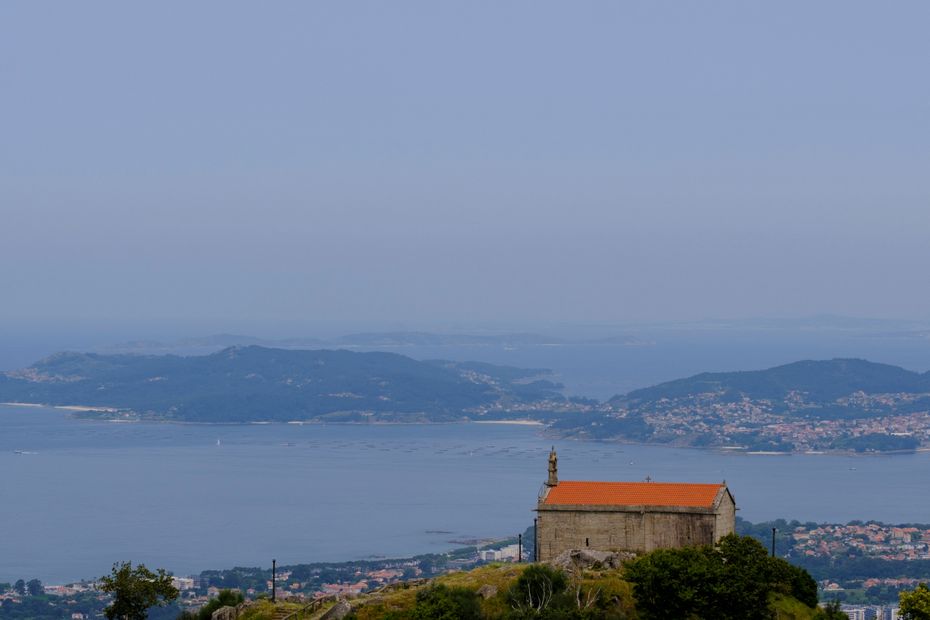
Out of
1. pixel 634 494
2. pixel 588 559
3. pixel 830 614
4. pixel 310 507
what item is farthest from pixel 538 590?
pixel 310 507

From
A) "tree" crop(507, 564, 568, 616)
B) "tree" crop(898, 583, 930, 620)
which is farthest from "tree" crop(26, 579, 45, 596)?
"tree" crop(898, 583, 930, 620)

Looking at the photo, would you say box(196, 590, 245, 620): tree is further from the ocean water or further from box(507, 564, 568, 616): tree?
the ocean water

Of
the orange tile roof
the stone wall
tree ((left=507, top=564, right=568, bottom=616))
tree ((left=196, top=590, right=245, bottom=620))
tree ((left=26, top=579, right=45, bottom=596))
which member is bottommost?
tree ((left=26, top=579, right=45, bottom=596))

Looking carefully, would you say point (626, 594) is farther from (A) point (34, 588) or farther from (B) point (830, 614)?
(A) point (34, 588)

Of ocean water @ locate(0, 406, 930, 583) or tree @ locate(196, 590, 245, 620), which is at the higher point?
tree @ locate(196, 590, 245, 620)

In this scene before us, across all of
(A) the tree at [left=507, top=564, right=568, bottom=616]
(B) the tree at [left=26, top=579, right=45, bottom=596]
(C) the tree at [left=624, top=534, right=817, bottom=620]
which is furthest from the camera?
(B) the tree at [left=26, top=579, right=45, bottom=596]

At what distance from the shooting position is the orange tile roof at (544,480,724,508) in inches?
2192

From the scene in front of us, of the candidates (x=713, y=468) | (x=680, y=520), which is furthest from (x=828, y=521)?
(x=680, y=520)

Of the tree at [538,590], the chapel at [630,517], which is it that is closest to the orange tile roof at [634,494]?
the chapel at [630,517]

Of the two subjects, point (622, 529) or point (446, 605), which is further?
point (622, 529)

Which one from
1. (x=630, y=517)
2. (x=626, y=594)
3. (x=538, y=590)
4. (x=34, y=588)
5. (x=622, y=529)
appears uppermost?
(x=630, y=517)

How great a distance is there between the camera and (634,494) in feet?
185

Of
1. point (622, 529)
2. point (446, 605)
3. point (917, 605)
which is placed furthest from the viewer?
point (622, 529)

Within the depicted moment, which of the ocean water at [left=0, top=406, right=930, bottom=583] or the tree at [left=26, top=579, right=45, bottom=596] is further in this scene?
the ocean water at [left=0, top=406, right=930, bottom=583]
